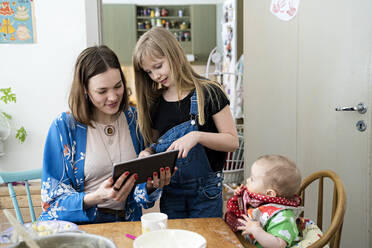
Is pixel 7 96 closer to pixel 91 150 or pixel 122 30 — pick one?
pixel 91 150

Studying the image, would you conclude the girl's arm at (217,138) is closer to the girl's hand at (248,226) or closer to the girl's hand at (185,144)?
the girl's hand at (185,144)

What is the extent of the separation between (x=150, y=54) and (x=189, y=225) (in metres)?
0.72

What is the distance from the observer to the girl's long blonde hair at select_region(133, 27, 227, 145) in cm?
155

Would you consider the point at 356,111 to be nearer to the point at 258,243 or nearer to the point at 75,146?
the point at 258,243

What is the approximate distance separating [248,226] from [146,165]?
415 millimetres

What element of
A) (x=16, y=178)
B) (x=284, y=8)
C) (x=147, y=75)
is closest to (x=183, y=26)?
(x=284, y=8)

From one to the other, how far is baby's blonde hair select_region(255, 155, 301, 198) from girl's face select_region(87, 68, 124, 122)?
0.67 meters

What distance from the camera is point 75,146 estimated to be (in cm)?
150

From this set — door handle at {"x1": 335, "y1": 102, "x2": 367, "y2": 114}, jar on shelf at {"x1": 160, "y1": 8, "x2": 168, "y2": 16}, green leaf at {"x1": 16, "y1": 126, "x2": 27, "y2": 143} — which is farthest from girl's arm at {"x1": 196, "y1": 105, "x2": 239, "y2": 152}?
jar on shelf at {"x1": 160, "y1": 8, "x2": 168, "y2": 16}

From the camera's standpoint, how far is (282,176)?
52.3 inches

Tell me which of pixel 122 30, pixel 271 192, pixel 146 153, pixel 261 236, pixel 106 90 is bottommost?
pixel 261 236

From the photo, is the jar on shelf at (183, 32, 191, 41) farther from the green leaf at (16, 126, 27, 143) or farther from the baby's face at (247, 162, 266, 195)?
the baby's face at (247, 162, 266, 195)

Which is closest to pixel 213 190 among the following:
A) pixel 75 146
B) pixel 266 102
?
pixel 75 146

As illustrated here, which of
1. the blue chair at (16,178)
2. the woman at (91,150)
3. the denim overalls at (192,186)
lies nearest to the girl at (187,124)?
the denim overalls at (192,186)
